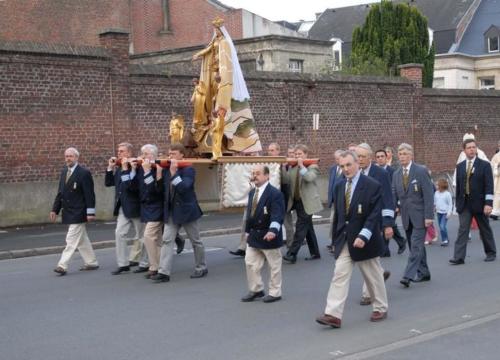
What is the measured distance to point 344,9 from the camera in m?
65.1

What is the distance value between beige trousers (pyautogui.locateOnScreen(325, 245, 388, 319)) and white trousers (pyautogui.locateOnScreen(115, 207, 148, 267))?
14.3ft

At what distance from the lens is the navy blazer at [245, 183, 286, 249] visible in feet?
29.0

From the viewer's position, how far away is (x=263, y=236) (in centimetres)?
885

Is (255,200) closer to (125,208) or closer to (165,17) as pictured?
(125,208)

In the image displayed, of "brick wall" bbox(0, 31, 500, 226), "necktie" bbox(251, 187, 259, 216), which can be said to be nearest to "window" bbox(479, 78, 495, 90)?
"brick wall" bbox(0, 31, 500, 226)

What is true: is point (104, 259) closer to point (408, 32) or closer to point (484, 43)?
point (408, 32)

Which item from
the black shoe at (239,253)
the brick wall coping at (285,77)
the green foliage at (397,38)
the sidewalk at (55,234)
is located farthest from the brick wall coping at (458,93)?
the black shoe at (239,253)

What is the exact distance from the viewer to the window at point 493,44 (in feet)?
186

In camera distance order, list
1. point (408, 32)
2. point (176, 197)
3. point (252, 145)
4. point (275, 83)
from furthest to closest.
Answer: point (408, 32)
point (275, 83)
point (252, 145)
point (176, 197)

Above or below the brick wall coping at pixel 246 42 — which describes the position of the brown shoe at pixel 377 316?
below

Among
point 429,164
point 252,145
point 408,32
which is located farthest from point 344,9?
point 252,145

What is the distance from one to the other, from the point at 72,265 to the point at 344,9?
5634cm

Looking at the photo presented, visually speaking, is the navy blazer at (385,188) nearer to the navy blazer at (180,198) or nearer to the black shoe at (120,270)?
the navy blazer at (180,198)

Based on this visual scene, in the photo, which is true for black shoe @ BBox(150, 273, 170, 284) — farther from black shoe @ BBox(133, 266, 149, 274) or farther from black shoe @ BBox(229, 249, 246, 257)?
black shoe @ BBox(229, 249, 246, 257)
